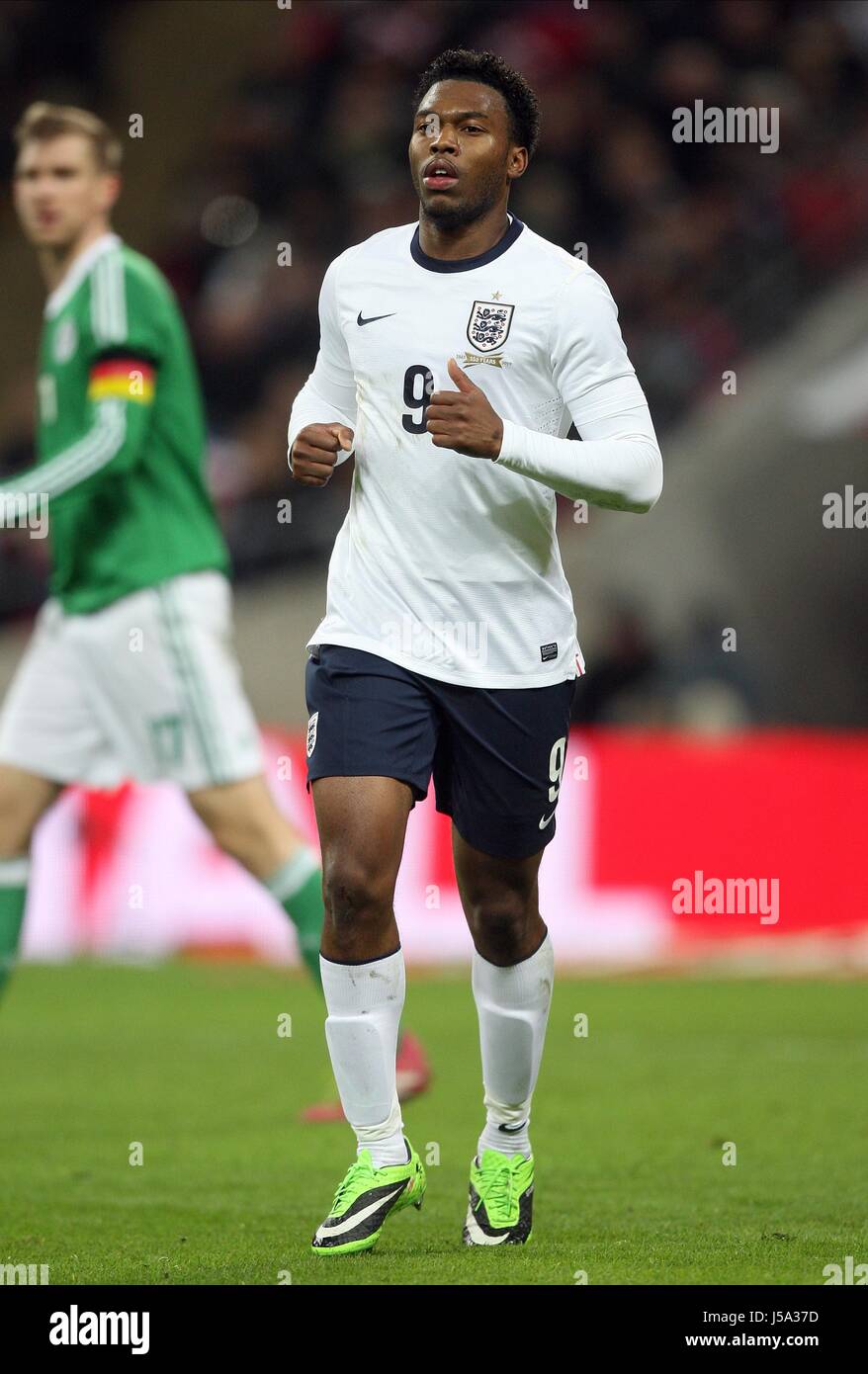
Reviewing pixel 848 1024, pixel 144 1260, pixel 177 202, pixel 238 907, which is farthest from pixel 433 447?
pixel 177 202

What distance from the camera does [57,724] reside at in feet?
20.3

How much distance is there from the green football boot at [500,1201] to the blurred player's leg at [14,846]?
1926 millimetres

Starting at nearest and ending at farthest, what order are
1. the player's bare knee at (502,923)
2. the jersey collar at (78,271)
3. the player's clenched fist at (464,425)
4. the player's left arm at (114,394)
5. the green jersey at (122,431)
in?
the player's clenched fist at (464,425), the player's bare knee at (502,923), the player's left arm at (114,394), the green jersey at (122,431), the jersey collar at (78,271)

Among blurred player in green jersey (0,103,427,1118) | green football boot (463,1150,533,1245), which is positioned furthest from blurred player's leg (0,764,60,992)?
green football boot (463,1150,533,1245)

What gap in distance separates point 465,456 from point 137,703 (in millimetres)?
2119

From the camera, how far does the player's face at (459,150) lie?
14.5 ft

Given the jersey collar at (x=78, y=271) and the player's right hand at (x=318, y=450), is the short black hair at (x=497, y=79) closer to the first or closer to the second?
the player's right hand at (x=318, y=450)

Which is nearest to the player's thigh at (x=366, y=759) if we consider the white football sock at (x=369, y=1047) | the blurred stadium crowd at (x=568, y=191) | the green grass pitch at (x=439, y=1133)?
the white football sock at (x=369, y=1047)

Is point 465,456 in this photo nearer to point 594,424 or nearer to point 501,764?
point 594,424

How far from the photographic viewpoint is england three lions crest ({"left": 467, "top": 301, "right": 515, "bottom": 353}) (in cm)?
439

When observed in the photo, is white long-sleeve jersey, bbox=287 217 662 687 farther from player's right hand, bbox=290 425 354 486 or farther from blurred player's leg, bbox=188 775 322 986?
blurred player's leg, bbox=188 775 322 986

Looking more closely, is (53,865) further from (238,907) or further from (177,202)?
(177,202)

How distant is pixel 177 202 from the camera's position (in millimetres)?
17609

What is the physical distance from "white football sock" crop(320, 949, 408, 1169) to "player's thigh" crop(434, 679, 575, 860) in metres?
0.37
